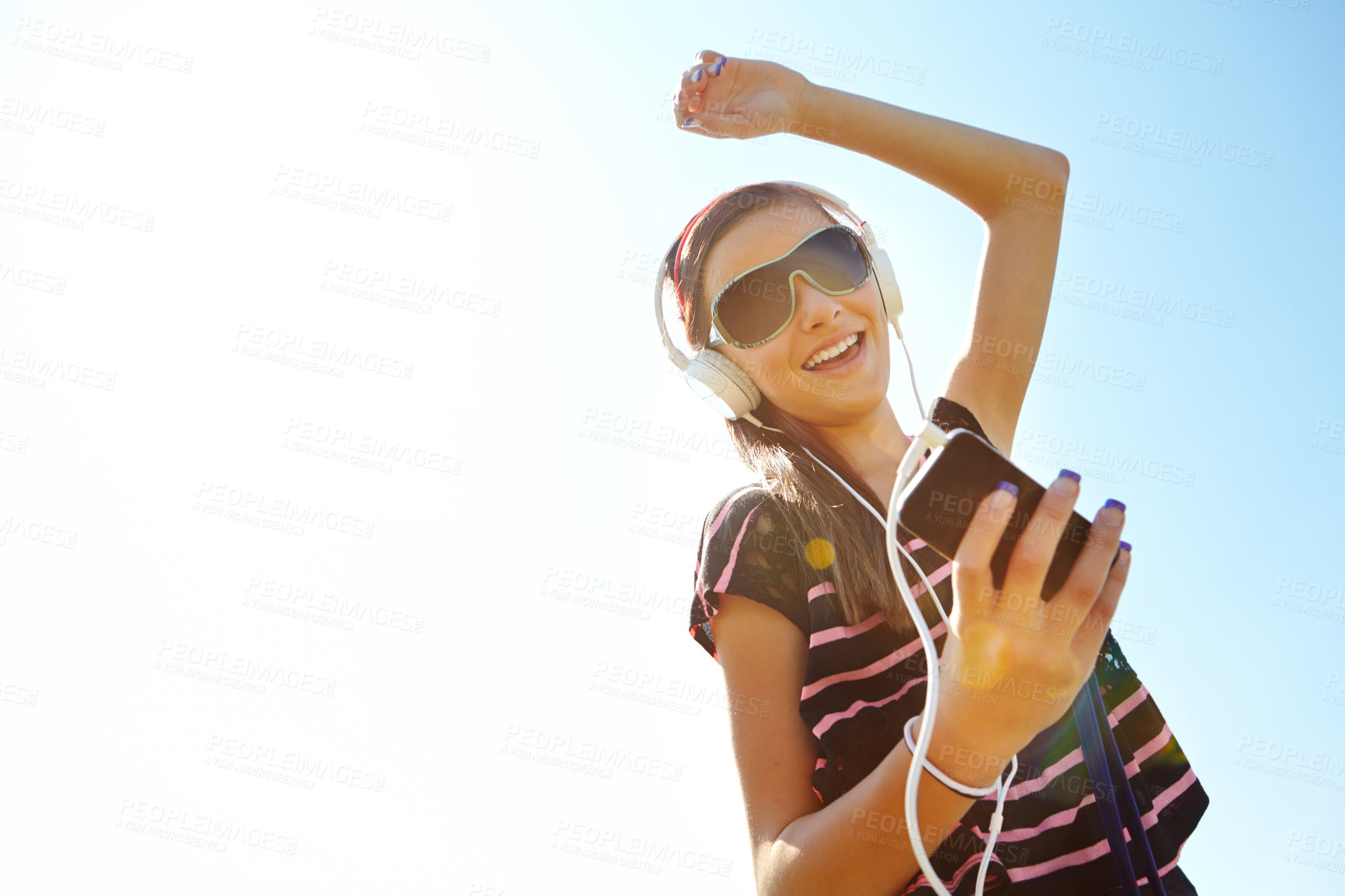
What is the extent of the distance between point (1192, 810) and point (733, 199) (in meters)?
2.33

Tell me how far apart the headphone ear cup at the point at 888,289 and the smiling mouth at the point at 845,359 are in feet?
0.54

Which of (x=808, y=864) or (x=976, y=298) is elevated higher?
(x=976, y=298)

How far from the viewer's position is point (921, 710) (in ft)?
6.75

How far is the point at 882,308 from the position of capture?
2746 mm

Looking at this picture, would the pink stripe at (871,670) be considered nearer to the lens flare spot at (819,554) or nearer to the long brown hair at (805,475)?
the long brown hair at (805,475)

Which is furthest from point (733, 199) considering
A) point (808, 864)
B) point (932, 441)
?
point (808, 864)

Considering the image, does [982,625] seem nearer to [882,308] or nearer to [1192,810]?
[1192,810]

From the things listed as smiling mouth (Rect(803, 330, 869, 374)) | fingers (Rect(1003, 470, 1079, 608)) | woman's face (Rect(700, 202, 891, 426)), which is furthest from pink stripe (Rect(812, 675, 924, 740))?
smiling mouth (Rect(803, 330, 869, 374))

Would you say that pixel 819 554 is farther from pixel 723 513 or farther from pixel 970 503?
pixel 970 503

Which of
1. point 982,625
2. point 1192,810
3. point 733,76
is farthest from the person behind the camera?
point 733,76

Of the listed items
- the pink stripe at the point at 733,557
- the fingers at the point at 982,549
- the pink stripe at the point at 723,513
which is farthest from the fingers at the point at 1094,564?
the pink stripe at the point at 723,513

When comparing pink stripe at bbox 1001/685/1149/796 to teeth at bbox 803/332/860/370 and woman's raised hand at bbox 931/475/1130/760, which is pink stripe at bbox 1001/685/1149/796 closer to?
woman's raised hand at bbox 931/475/1130/760

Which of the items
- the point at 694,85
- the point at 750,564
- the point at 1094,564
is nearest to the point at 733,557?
the point at 750,564

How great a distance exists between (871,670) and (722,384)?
40.2 inches
